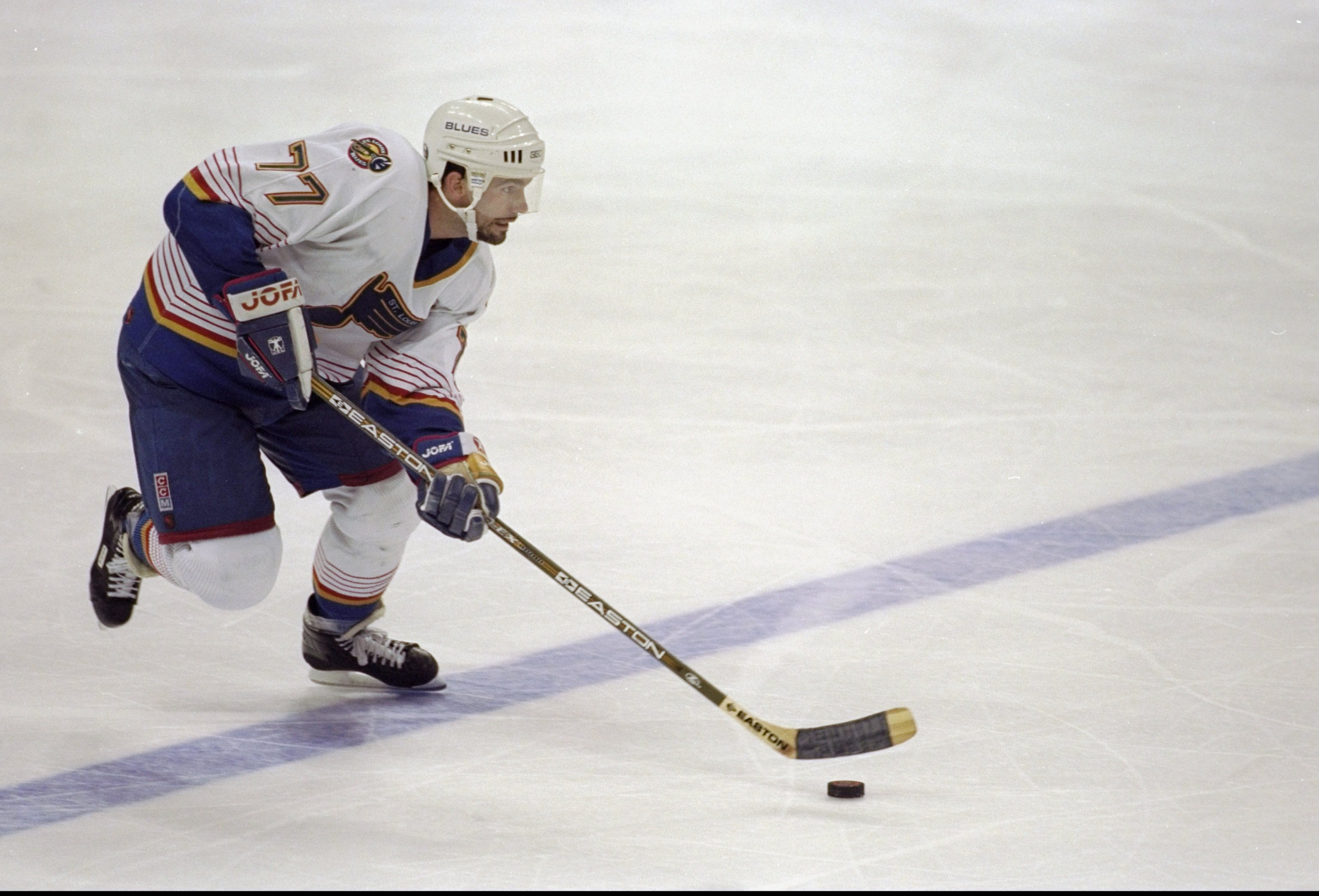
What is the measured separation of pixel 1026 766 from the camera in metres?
2.60

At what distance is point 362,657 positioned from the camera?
9.84 feet

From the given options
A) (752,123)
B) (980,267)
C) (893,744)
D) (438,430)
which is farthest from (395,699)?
(752,123)

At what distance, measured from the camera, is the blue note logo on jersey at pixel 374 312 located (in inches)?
108

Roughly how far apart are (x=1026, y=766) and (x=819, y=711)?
0.39 meters

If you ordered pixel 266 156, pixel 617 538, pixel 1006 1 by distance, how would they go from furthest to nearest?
pixel 1006 1, pixel 617 538, pixel 266 156

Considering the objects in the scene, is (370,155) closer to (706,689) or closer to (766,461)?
(706,689)

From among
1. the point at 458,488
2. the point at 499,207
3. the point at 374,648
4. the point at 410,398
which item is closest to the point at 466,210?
the point at 499,207

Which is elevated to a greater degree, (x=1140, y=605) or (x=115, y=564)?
(x=115, y=564)

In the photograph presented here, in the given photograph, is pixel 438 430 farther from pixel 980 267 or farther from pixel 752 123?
pixel 752 123

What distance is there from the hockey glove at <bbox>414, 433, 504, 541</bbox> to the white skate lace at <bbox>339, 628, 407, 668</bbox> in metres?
0.36

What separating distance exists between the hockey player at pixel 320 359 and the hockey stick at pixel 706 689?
57 mm

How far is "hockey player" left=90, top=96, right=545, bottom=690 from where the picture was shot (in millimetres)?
2658

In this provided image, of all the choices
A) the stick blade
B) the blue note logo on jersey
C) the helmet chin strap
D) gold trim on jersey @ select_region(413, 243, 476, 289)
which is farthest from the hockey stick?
the helmet chin strap

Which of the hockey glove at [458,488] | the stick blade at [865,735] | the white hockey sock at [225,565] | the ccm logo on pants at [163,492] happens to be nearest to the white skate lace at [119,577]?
the white hockey sock at [225,565]
